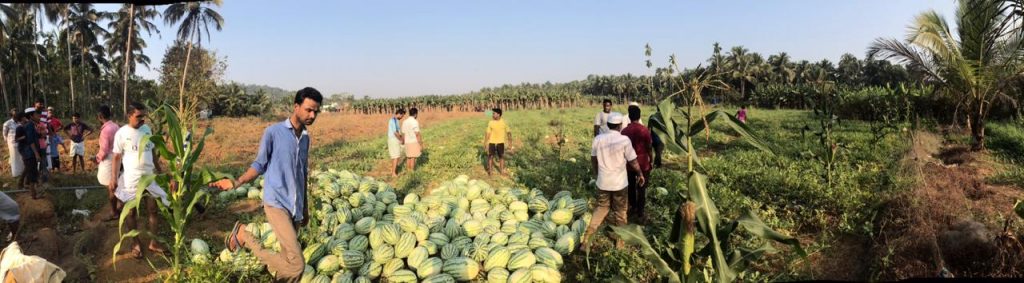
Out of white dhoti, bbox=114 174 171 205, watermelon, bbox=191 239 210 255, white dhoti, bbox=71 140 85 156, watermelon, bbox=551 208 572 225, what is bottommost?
watermelon, bbox=191 239 210 255

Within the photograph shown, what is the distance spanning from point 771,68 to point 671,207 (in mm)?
55678

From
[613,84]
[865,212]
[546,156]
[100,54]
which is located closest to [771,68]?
[613,84]

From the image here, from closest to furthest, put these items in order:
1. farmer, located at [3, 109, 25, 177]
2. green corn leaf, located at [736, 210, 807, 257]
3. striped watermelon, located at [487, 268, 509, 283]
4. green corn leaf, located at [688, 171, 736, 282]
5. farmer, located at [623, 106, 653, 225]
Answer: green corn leaf, located at [736, 210, 807, 257], green corn leaf, located at [688, 171, 736, 282], striped watermelon, located at [487, 268, 509, 283], farmer, located at [623, 106, 653, 225], farmer, located at [3, 109, 25, 177]

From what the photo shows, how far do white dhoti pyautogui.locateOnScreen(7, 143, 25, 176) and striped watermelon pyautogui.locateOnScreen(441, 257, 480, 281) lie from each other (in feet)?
25.7

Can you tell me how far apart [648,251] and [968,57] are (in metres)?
10.4

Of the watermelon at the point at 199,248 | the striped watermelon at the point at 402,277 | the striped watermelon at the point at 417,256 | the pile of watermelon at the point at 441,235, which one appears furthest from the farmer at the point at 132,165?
the striped watermelon at the point at 417,256

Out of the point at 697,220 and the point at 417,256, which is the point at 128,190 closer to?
the point at 417,256

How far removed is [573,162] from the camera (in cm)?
1067

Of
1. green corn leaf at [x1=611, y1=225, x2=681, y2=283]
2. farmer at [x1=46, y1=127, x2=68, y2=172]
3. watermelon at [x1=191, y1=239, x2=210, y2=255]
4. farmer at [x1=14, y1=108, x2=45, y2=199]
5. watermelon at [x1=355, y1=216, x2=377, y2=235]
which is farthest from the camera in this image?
farmer at [x1=46, y1=127, x2=68, y2=172]

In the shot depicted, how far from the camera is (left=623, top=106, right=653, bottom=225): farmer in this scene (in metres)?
6.45

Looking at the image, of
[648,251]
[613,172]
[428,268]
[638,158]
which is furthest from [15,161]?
[648,251]

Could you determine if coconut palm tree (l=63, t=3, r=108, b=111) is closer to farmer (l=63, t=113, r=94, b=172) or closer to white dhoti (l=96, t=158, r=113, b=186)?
farmer (l=63, t=113, r=94, b=172)

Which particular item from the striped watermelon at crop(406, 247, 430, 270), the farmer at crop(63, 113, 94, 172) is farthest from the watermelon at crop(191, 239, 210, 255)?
the farmer at crop(63, 113, 94, 172)

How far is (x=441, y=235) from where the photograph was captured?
533 cm
